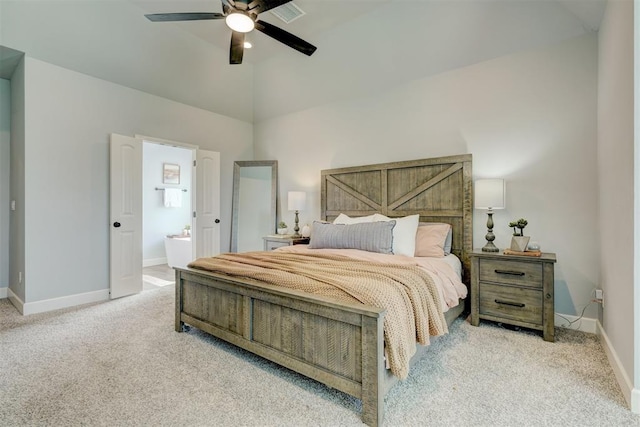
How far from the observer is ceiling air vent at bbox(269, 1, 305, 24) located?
316 centimetres

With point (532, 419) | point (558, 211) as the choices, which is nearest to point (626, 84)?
point (558, 211)

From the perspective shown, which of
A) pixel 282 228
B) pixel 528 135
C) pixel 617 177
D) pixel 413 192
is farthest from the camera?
pixel 282 228

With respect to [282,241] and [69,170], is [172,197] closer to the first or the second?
[69,170]

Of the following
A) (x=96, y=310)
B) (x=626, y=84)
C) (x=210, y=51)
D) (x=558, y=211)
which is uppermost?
(x=210, y=51)

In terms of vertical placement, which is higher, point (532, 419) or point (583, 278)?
point (583, 278)

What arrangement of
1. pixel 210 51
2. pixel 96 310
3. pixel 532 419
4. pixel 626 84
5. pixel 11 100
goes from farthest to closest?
pixel 210 51 < pixel 11 100 < pixel 96 310 < pixel 626 84 < pixel 532 419

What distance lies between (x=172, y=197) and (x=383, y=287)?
621 centimetres

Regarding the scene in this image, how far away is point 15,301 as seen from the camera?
3596 millimetres

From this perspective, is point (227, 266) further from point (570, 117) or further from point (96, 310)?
point (570, 117)

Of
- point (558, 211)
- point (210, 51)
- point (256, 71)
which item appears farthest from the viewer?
point (256, 71)

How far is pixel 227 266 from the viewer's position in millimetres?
2477

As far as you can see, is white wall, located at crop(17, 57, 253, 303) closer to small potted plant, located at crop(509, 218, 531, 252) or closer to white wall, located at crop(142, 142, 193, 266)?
white wall, located at crop(142, 142, 193, 266)

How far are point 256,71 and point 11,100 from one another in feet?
10.5

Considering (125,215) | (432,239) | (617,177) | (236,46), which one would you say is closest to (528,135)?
(617,177)
